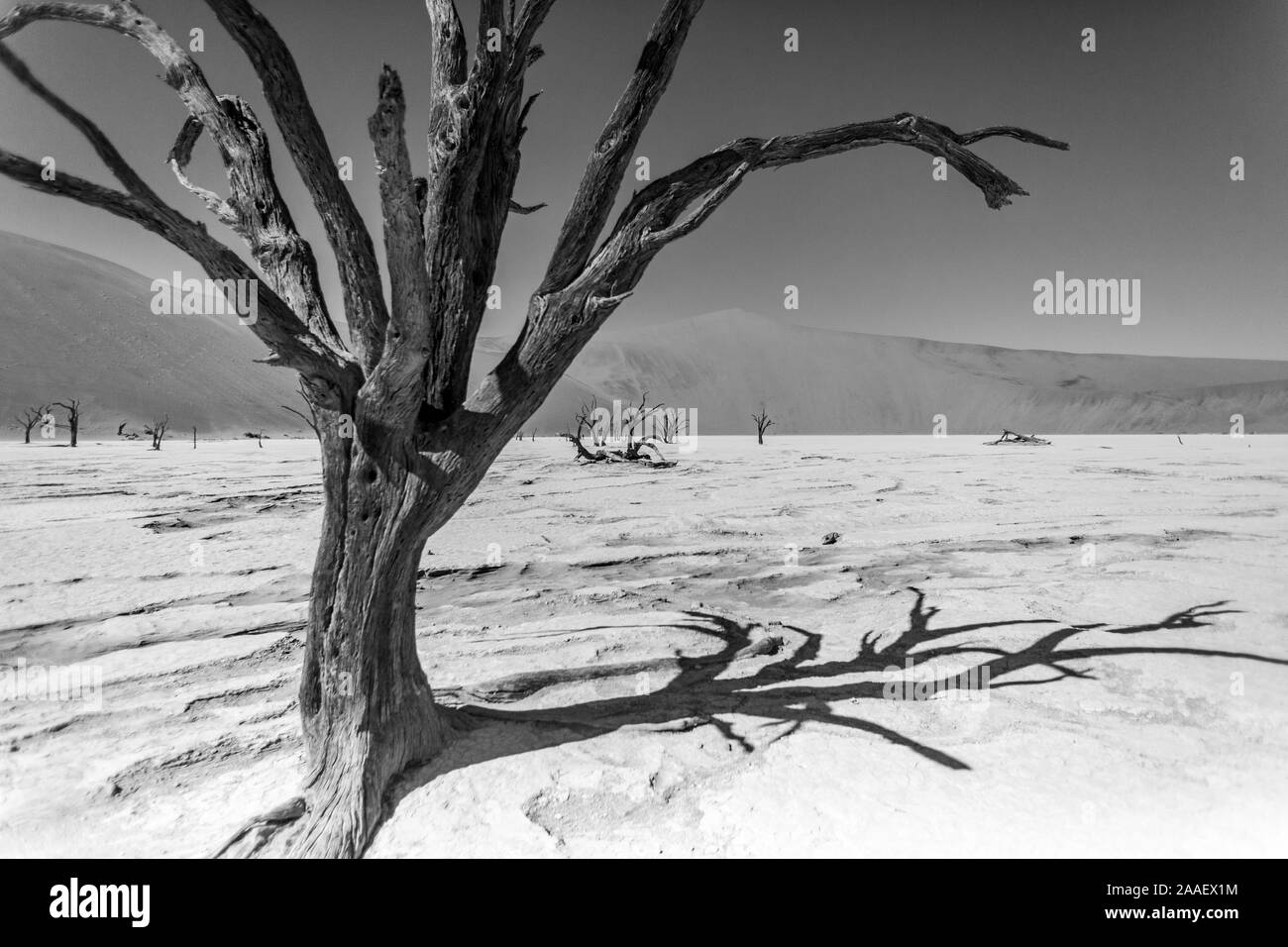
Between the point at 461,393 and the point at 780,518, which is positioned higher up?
the point at 461,393

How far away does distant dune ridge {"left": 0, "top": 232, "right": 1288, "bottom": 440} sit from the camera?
6644 cm

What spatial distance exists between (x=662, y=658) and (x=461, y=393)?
2.27 meters

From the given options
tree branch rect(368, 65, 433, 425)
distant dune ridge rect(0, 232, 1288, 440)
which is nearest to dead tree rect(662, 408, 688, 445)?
tree branch rect(368, 65, 433, 425)

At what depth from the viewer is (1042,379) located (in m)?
93.2

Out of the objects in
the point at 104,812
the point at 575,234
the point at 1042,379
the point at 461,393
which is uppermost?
the point at 1042,379

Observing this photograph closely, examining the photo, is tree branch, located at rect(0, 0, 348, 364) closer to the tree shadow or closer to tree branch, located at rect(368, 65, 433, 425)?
tree branch, located at rect(368, 65, 433, 425)

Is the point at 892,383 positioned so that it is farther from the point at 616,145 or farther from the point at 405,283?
the point at 405,283

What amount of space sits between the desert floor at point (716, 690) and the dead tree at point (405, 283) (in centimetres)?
41

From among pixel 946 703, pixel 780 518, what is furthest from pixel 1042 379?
pixel 946 703

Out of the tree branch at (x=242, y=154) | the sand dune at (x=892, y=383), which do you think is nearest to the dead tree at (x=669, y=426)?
the tree branch at (x=242, y=154)

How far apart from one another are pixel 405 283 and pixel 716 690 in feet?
8.71
